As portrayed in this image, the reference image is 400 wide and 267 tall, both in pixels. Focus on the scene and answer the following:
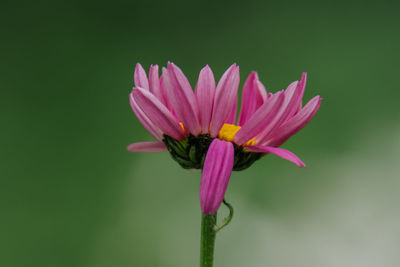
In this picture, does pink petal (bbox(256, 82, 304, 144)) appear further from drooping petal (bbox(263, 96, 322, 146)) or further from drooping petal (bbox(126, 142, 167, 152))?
drooping petal (bbox(126, 142, 167, 152))

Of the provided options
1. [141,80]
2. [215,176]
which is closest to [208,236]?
[215,176]

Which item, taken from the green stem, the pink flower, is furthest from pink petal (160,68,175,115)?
the green stem

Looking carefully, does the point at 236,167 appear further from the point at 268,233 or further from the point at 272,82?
the point at 272,82

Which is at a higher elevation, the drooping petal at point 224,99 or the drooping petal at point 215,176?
the drooping petal at point 224,99

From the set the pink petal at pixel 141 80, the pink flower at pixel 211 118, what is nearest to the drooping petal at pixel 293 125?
the pink flower at pixel 211 118

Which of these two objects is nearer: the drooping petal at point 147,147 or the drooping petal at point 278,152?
the drooping petal at point 278,152

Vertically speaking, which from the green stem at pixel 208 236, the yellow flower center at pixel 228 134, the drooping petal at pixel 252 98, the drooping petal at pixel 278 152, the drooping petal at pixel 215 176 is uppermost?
the drooping petal at pixel 252 98

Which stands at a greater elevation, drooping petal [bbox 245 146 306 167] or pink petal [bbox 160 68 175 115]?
pink petal [bbox 160 68 175 115]

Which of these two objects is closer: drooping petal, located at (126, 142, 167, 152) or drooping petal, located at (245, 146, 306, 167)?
drooping petal, located at (245, 146, 306, 167)

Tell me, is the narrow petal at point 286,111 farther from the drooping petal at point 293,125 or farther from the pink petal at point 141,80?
the pink petal at point 141,80
